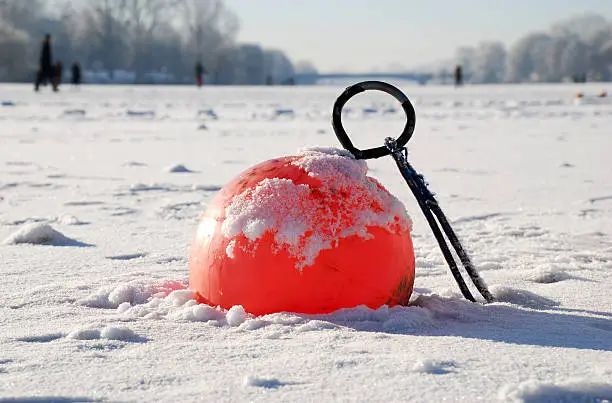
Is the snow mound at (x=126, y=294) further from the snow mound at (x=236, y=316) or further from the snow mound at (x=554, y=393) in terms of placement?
the snow mound at (x=554, y=393)

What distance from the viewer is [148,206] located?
5.90m

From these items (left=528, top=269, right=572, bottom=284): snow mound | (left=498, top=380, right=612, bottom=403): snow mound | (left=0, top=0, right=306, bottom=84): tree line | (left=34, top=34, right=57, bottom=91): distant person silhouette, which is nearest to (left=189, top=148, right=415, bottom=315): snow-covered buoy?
(left=498, top=380, right=612, bottom=403): snow mound

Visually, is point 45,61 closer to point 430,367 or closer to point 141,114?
point 141,114

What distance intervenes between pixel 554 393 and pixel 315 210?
1066mm

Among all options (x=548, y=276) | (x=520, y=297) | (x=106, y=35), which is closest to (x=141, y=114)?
(x=548, y=276)

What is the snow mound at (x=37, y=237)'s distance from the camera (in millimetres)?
4480

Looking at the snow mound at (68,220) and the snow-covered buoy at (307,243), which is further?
the snow mound at (68,220)

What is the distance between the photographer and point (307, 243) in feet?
9.07

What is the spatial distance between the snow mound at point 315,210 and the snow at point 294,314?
0.02m

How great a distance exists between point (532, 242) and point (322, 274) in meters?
2.21

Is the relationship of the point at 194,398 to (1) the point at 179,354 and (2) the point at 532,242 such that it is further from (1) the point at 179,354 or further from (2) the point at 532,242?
(2) the point at 532,242

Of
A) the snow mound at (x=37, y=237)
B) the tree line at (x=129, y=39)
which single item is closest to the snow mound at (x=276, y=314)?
the snow mound at (x=37, y=237)

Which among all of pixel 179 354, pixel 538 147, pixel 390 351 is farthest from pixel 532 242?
pixel 538 147

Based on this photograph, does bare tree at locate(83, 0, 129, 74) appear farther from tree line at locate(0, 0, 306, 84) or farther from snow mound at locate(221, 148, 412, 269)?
snow mound at locate(221, 148, 412, 269)
